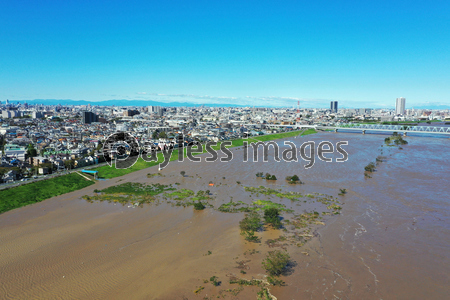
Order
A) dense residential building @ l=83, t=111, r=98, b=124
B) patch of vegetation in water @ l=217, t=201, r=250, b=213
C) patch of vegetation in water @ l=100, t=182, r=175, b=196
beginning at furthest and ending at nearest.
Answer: dense residential building @ l=83, t=111, r=98, b=124
patch of vegetation in water @ l=100, t=182, r=175, b=196
patch of vegetation in water @ l=217, t=201, r=250, b=213

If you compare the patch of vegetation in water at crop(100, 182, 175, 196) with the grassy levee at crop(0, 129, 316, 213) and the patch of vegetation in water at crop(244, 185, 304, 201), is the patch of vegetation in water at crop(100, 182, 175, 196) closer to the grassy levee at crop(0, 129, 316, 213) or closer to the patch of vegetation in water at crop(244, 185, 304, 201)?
the grassy levee at crop(0, 129, 316, 213)

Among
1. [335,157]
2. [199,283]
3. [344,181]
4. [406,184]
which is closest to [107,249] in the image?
[199,283]

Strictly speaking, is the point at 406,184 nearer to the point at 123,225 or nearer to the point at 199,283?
the point at 199,283

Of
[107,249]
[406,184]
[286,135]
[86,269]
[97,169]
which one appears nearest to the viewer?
[86,269]

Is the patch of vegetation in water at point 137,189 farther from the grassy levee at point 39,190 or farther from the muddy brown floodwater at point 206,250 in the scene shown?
the grassy levee at point 39,190

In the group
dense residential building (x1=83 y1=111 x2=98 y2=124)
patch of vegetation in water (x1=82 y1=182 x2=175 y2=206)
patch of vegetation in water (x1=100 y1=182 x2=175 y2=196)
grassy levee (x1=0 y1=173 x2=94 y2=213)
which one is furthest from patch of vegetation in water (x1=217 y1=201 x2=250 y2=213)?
dense residential building (x1=83 y1=111 x2=98 y2=124)

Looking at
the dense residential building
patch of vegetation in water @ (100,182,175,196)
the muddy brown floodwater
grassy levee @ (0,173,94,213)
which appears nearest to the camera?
the muddy brown floodwater

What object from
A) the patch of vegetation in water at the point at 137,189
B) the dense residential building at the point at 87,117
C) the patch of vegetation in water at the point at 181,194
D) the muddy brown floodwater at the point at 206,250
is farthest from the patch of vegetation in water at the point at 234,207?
the dense residential building at the point at 87,117
